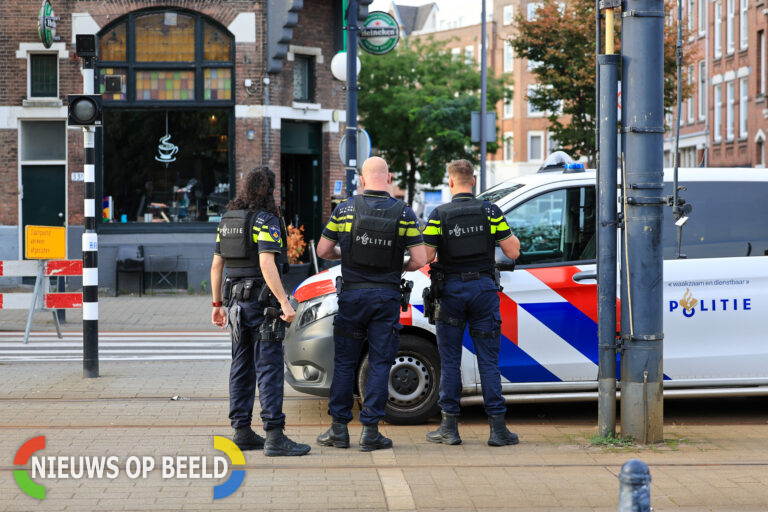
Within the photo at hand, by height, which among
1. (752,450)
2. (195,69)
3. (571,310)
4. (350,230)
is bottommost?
(752,450)

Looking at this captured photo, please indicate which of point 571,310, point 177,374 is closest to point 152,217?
point 177,374

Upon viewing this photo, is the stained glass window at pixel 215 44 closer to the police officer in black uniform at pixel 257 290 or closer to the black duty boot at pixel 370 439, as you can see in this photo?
the police officer in black uniform at pixel 257 290

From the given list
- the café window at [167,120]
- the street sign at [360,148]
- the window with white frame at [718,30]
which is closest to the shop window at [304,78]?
the café window at [167,120]

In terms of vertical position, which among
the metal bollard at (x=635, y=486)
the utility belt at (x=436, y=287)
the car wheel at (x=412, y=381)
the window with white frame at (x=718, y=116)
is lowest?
the car wheel at (x=412, y=381)

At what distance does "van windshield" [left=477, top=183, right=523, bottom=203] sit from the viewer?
8.48 m

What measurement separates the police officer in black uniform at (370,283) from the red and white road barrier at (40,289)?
675cm

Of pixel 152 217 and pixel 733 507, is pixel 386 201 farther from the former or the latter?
pixel 152 217

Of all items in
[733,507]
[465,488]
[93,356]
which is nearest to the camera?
[733,507]

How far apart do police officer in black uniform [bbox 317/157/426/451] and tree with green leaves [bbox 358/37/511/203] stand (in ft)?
115

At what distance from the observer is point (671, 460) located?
23.3 ft

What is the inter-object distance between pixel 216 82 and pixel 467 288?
14.4 meters

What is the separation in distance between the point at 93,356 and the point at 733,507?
6721 millimetres

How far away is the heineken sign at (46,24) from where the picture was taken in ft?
62.9

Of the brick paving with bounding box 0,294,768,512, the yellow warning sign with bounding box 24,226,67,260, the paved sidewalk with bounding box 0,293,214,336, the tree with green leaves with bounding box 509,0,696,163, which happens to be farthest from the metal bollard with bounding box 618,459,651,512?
the tree with green leaves with bounding box 509,0,696,163
